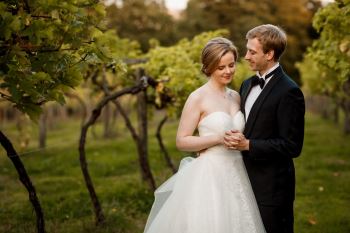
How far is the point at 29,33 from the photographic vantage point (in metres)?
3.69

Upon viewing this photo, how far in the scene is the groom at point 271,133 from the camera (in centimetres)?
403

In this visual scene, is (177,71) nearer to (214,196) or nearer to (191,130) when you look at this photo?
(191,130)

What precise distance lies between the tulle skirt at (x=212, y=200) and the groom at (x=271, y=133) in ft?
0.36

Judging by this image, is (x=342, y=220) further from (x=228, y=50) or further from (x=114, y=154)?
(x=114, y=154)

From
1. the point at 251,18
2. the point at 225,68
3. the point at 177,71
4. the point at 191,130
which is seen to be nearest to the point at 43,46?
the point at 191,130

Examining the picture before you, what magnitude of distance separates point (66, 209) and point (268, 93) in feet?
16.8

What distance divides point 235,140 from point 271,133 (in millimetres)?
383

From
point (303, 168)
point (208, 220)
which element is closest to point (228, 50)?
point (208, 220)

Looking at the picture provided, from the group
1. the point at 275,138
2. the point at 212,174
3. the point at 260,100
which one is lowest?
the point at 212,174

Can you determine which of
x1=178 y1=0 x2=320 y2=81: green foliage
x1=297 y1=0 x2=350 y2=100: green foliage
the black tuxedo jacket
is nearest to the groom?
the black tuxedo jacket

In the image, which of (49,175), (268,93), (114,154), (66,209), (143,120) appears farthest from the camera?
(114,154)

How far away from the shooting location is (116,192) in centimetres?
936

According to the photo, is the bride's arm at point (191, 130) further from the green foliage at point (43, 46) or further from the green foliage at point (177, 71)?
the green foliage at point (177, 71)

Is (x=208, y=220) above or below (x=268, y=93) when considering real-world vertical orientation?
below
